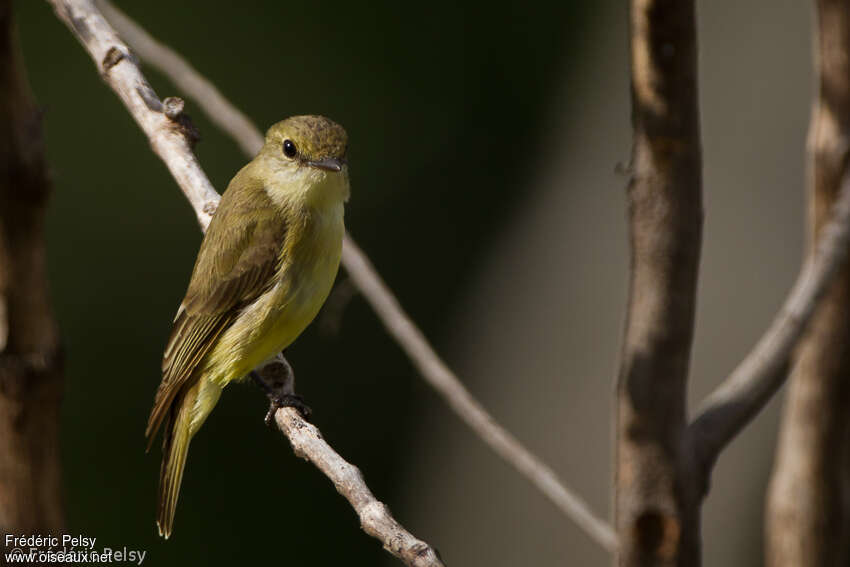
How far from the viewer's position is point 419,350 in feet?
7.45

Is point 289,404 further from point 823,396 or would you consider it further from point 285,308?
point 823,396

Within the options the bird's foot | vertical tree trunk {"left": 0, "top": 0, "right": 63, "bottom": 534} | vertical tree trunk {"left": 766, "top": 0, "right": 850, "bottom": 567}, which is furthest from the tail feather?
vertical tree trunk {"left": 766, "top": 0, "right": 850, "bottom": 567}

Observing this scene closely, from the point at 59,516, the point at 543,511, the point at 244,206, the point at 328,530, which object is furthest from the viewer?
the point at 328,530

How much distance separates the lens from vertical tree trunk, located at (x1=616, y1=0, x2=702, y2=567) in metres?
1.64

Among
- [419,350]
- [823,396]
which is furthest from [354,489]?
[823,396]

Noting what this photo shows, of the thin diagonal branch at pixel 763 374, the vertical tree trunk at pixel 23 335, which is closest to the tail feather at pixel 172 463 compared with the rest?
the vertical tree trunk at pixel 23 335

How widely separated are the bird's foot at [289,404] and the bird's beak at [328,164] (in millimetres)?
667

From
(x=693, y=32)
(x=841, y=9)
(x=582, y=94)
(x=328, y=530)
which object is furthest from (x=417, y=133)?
(x=693, y=32)

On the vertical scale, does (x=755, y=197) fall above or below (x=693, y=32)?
below

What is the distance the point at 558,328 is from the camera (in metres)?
6.88

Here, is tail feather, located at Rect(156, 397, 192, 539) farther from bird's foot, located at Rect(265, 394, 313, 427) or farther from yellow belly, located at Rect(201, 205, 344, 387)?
bird's foot, located at Rect(265, 394, 313, 427)

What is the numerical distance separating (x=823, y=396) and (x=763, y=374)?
0.47 metres

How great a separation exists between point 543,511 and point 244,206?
3.82 meters

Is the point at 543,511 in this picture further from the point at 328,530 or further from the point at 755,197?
the point at 755,197
